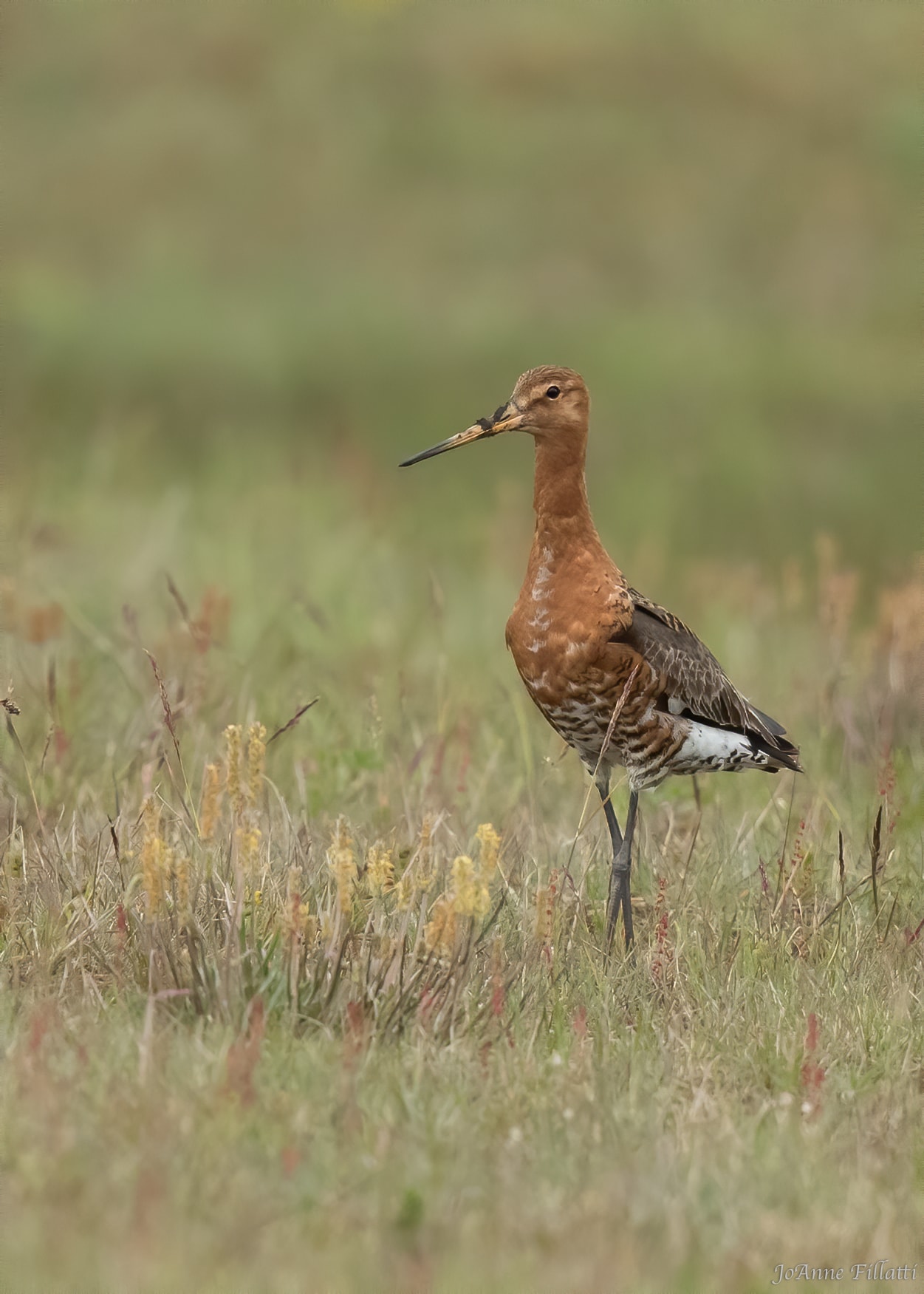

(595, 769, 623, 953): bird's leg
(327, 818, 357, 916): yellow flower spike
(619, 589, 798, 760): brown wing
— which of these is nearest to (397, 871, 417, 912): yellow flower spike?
(327, 818, 357, 916): yellow flower spike

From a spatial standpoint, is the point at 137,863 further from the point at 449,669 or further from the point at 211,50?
the point at 211,50

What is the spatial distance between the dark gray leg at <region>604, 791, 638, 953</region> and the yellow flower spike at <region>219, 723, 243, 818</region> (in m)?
1.19

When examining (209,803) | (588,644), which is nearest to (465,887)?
(209,803)

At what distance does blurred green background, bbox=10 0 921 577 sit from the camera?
44.3 ft

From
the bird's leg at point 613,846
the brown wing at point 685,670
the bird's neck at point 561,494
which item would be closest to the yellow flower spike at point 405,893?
the bird's leg at point 613,846

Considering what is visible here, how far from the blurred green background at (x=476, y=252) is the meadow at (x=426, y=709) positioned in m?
0.08

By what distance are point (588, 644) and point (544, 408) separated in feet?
2.40

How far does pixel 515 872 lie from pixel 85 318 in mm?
12115

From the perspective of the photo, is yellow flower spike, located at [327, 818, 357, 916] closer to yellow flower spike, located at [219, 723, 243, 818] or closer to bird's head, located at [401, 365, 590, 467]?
yellow flower spike, located at [219, 723, 243, 818]

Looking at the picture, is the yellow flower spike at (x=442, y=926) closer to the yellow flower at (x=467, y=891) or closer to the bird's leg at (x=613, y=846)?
the yellow flower at (x=467, y=891)

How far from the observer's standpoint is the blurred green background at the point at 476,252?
44.3 ft

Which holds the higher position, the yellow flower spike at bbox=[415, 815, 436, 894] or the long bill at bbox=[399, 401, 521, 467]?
the long bill at bbox=[399, 401, 521, 467]

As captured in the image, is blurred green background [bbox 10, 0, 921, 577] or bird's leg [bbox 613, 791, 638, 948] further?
blurred green background [bbox 10, 0, 921, 577]

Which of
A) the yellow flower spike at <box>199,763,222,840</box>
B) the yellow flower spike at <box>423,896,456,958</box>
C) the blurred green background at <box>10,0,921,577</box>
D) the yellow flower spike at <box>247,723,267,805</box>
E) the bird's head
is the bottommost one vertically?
the yellow flower spike at <box>423,896,456,958</box>
